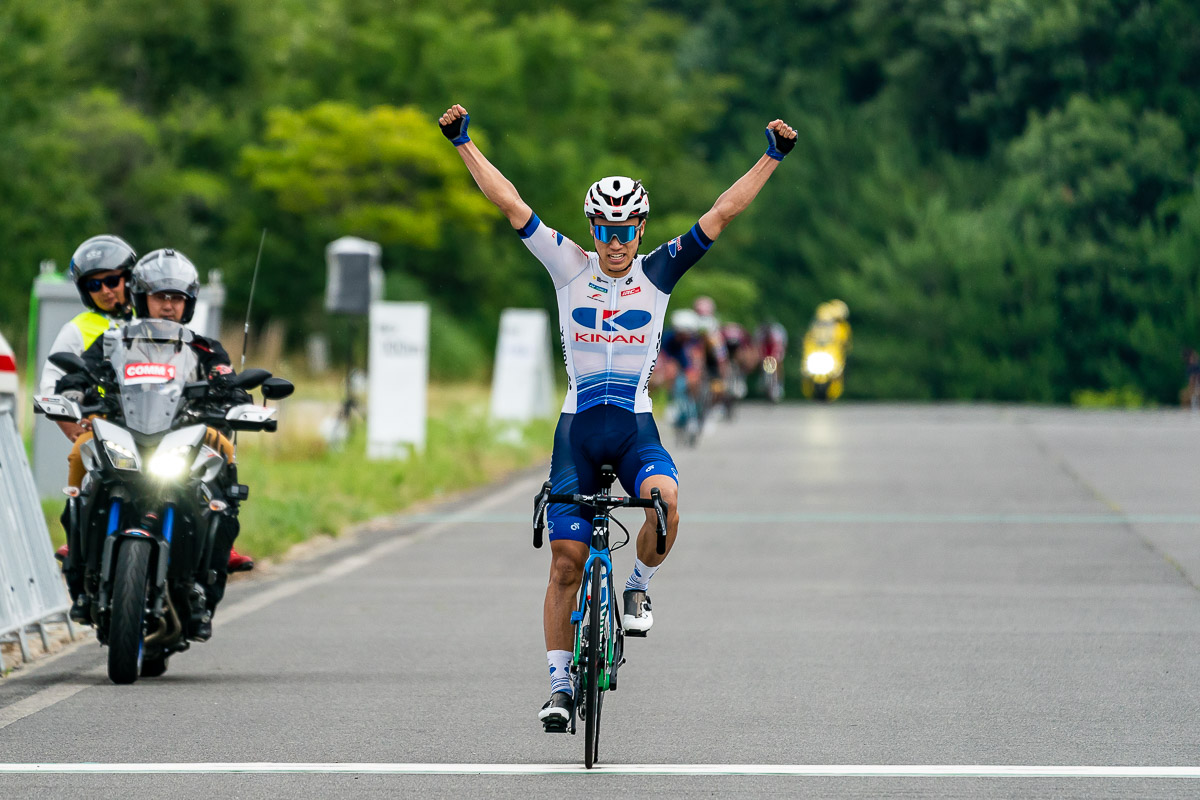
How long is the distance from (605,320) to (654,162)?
63.6 metres

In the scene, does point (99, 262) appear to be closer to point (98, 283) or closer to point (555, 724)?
point (98, 283)

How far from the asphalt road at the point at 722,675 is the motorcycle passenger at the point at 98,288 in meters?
1.52

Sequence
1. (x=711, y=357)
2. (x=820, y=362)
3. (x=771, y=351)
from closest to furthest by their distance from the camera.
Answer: (x=711, y=357)
(x=771, y=351)
(x=820, y=362)

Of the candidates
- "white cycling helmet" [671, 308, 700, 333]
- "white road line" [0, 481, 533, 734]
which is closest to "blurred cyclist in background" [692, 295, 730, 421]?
"white cycling helmet" [671, 308, 700, 333]

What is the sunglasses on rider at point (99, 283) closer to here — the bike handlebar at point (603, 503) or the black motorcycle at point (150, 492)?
the black motorcycle at point (150, 492)

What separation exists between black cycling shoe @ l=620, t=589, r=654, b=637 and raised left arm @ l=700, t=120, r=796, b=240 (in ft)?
4.52

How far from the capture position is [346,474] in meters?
20.0

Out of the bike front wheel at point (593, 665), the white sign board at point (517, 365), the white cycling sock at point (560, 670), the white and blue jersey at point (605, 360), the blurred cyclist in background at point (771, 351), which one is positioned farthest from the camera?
the blurred cyclist in background at point (771, 351)

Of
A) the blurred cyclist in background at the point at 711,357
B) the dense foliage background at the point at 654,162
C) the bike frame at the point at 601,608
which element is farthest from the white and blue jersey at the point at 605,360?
the dense foliage background at the point at 654,162

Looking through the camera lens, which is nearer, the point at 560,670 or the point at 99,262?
the point at 560,670

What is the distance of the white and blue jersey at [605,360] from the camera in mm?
8008

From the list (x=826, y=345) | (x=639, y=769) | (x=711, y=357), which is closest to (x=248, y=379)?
(x=639, y=769)

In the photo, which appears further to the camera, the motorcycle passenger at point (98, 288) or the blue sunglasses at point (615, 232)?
the motorcycle passenger at point (98, 288)

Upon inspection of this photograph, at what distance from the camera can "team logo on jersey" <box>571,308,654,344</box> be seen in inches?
318
